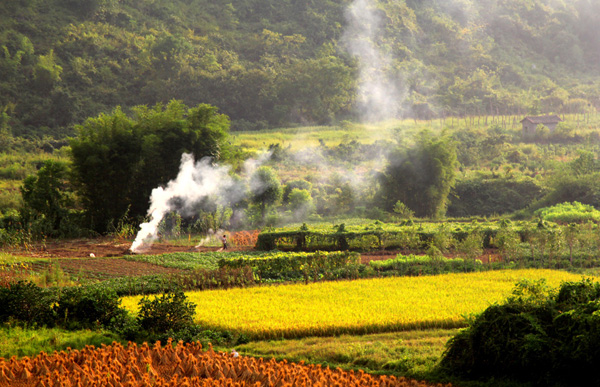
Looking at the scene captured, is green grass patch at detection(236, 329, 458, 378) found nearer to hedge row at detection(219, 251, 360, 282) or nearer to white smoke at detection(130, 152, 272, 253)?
hedge row at detection(219, 251, 360, 282)

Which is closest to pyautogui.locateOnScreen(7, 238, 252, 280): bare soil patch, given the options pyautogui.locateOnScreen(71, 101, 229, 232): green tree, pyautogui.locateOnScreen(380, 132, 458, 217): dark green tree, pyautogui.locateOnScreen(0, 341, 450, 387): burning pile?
pyautogui.locateOnScreen(71, 101, 229, 232): green tree

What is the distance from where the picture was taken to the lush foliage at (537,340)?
839 cm

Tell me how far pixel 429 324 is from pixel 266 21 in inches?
2973

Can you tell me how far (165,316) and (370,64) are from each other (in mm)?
69255

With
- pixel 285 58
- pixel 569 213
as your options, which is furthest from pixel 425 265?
pixel 285 58

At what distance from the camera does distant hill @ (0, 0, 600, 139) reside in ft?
192

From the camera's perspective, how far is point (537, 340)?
8625 millimetres

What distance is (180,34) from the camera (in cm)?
7100

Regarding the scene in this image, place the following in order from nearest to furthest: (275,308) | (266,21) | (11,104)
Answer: (275,308)
(11,104)
(266,21)

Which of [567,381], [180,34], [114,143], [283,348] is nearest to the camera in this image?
[567,381]

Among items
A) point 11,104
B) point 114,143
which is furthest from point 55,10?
point 114,143

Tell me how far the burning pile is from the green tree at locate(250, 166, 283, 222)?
22552 millimetres

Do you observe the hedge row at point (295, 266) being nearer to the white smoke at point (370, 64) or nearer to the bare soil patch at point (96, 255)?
the bare soil patch at point (96, 255)

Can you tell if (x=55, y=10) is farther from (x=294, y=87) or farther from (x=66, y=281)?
(x=66, y=281)
